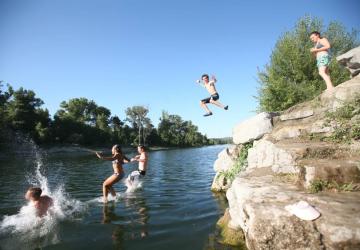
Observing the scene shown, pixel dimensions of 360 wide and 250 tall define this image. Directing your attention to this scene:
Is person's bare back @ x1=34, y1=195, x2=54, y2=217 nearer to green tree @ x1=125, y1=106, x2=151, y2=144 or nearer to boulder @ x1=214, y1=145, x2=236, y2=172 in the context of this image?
boulder @ x1=214, y1=145, x2=236, y2=172

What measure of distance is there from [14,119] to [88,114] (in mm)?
46667

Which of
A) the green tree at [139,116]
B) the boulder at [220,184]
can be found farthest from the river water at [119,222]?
the green tree at [139,116]

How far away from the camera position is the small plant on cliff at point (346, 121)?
8461 millimetres

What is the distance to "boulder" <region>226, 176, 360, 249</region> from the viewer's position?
4.65 m

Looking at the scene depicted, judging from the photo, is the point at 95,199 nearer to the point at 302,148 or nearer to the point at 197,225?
the point at 197,225

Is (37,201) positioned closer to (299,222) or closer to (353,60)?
(299,222)

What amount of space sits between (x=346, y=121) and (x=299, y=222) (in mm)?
5592

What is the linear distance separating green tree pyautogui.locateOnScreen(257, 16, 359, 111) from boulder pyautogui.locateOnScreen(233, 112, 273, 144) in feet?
49.3

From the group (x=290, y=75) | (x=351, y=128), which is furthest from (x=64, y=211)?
(x=290, y=75)

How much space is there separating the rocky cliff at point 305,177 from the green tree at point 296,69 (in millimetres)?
13894

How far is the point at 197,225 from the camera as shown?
9570mm

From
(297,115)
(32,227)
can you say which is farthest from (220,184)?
(32,227)

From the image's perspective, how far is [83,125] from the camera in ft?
294

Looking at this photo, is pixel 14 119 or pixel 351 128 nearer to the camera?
pixel 351 128
